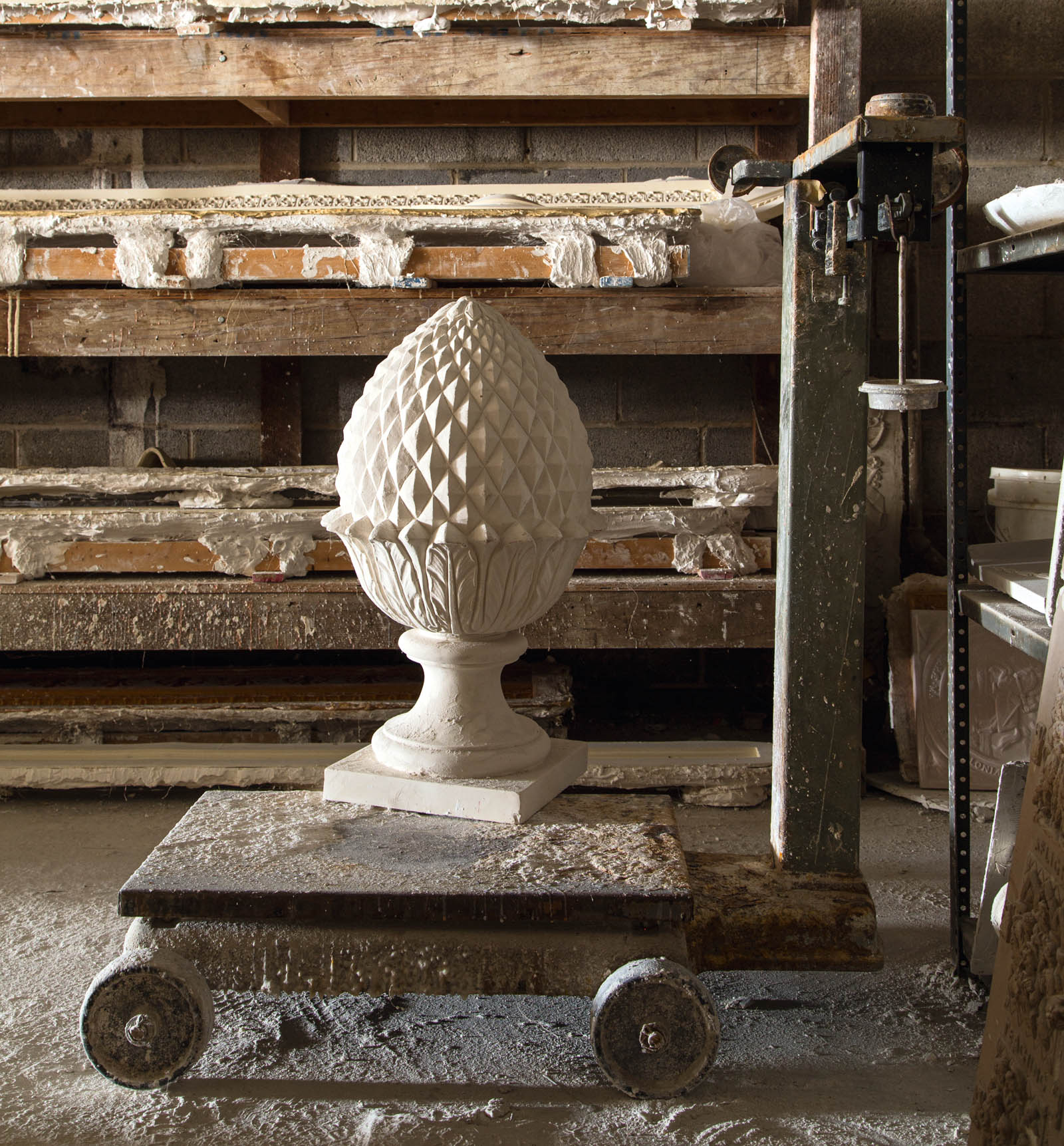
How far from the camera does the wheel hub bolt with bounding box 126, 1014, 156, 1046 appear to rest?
1.66 m

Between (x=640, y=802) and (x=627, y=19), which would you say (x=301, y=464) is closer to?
(x=627, y=19)

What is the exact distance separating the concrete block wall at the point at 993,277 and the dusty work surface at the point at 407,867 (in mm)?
2172

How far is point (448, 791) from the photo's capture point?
1951mm

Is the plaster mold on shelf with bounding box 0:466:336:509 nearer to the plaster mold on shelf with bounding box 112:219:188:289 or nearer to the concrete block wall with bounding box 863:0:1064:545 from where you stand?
the plaster mold on shelf with bounding box 112:219:188:289

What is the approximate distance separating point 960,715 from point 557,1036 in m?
0.90

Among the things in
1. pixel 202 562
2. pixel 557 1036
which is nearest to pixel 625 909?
pixel 557 1036

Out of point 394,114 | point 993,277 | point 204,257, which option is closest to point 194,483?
point 204,257

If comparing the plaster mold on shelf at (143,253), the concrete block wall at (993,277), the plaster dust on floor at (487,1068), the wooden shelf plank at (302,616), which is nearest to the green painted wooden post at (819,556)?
the plaster dust on floor at (487,1068)

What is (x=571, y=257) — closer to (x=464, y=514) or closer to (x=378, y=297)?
(x=378, y=297)

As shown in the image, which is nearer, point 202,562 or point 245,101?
point 202,562

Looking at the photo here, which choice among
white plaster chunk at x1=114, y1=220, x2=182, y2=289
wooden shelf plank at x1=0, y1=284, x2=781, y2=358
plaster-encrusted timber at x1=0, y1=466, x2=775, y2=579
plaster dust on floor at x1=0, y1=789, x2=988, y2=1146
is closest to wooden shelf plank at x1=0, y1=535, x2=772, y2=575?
plaster-encrusted timber at x1=0, y1=466, x2=775, y2=579

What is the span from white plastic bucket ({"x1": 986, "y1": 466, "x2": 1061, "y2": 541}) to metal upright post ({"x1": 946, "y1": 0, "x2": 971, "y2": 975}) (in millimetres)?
1195

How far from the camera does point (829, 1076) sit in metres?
1.80

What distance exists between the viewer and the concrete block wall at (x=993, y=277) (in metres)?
3.56
